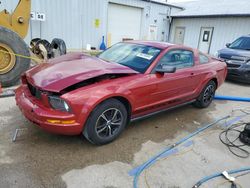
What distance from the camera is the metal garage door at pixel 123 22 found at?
12.3 metres

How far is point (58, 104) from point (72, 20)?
9.22m

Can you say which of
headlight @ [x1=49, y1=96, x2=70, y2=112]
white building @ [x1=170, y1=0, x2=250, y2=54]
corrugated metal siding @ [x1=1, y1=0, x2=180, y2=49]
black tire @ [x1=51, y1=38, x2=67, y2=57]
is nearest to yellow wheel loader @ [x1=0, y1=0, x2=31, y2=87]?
black tire @ [x1=51, y1=38, x2=67, y2=57]

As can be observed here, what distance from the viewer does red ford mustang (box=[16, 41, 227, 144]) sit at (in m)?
2.55

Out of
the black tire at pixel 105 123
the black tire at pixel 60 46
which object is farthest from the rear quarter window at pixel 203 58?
the black tire at pixel 60 46

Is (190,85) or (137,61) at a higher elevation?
(137,61)

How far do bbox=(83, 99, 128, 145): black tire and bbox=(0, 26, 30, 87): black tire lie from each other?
318 cm

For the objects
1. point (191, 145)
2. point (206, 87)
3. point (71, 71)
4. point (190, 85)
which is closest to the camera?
point (71, 71)

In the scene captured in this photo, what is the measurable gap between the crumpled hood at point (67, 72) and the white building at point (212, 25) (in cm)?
1164

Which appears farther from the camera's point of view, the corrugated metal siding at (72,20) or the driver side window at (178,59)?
the corrugated metal siding at (72,20)

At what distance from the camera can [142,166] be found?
265 cm

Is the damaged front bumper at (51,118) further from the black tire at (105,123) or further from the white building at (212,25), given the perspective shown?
the white building at (212,25)

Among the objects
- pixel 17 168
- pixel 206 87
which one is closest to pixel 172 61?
pixel 206 87

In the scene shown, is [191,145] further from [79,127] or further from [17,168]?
[17,168]

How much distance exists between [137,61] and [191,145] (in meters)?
1.61
